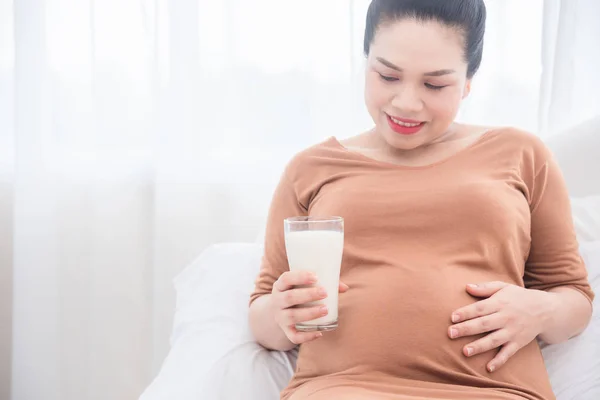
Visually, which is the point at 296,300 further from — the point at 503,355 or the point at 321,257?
the point at 503,355

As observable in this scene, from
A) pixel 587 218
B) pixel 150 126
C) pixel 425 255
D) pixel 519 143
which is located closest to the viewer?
pixel 425 255

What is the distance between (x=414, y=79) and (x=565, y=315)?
0.49 metres

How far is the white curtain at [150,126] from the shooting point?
217 cm

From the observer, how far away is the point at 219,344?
1.43 m

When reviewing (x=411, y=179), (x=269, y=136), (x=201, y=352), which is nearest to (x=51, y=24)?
(x=269, y=136)

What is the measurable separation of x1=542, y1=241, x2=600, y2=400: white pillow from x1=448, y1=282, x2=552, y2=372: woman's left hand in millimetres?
144

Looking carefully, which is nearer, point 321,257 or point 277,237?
point 321,257

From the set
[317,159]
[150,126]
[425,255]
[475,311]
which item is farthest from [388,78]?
[150,126]

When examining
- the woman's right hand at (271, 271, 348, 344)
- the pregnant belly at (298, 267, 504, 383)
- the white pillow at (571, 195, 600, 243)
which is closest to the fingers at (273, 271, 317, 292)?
the woman's right hand at (271, 271, 348, 344)

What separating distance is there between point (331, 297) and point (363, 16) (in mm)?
1317

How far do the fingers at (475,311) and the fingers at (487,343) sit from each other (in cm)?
4

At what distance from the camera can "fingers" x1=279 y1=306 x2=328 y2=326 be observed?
1.08m

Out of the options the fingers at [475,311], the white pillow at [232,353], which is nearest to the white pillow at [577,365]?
the white pillow at [232,353]

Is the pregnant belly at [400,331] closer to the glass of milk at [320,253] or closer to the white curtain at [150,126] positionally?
the glass of milk at [320,253]
